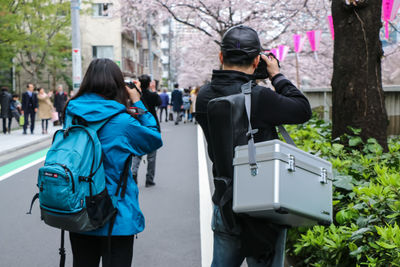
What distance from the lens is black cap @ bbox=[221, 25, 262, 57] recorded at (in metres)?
2.16

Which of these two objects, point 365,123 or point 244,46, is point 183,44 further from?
point 244,46

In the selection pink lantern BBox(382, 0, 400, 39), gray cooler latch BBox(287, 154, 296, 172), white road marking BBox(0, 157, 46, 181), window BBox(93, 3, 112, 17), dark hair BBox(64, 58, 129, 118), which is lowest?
white road marking BBox(0, 157, 46, 181)

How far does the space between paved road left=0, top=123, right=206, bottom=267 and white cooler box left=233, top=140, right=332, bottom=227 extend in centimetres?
232

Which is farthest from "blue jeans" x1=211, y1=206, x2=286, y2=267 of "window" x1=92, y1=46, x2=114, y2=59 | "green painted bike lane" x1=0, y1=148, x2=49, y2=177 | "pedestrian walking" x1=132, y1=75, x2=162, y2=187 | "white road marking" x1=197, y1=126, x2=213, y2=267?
"window" x1=92, y1=46, x2=114, y2=59

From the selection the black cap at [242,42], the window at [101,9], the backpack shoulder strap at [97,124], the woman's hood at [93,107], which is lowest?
the backpack shoulder strap at [97,124]

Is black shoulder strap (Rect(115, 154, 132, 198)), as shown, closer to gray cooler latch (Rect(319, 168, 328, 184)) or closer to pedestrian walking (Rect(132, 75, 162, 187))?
gray cooler latch (Rect(319, 168, 328, 184))

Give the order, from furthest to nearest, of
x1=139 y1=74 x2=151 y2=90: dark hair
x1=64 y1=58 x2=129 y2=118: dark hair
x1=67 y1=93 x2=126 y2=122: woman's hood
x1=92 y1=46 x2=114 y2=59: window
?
x1=92 y1=46 x2=114 y2=59: window, x1=139 y1=74 x2=151 y2=90: dark hair, x1=64 y1=58 x2=129 y2=118: dark hair, x1=67 y1=93 x2=126 y2=122: woman's hood

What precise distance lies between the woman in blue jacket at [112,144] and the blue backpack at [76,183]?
2.7 inches

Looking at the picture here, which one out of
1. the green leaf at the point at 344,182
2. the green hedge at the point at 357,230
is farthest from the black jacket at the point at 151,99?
the green leaf at the point at 344,182

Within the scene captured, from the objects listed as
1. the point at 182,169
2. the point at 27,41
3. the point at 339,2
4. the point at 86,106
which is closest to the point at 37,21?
the point at 27,41

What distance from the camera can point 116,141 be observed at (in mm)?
2436

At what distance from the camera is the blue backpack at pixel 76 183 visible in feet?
7.38

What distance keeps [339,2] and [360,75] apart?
2.87ft

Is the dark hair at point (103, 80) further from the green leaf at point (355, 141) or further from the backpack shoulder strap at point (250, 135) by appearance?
the green leaf at point (355, 141)
